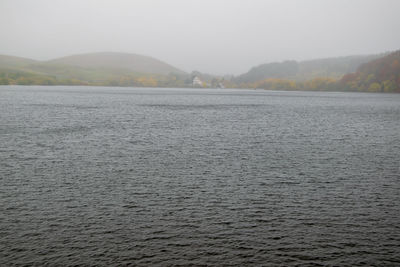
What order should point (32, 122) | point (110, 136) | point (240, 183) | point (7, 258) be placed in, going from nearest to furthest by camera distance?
point (7, 258) → point (240, 183) → point (110, 136) → point (32, 122)

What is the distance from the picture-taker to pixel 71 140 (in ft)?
193

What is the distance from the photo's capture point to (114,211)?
2853 centimetres

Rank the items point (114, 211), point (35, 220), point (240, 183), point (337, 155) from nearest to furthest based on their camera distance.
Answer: point (35, 220) < point (114, 211) < point (240, 183) < point (337, 155)

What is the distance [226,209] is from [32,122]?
66594 mm

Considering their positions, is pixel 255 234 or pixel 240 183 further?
pixel 240 183

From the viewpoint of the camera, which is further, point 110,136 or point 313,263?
point 110,136

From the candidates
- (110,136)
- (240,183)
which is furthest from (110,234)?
(110,136)

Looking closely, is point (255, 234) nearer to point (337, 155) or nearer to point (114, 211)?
point (114, 211)

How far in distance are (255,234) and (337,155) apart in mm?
31956

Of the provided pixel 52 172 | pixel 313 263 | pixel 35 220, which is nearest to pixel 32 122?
pixel 52 172

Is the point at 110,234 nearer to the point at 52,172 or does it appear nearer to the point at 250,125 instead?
the point at 52,172

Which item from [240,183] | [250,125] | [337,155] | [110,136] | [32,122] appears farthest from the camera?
[250,125]

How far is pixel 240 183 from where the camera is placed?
36812 mm

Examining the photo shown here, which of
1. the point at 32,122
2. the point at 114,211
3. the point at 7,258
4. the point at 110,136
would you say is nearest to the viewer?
the point at 7,258
